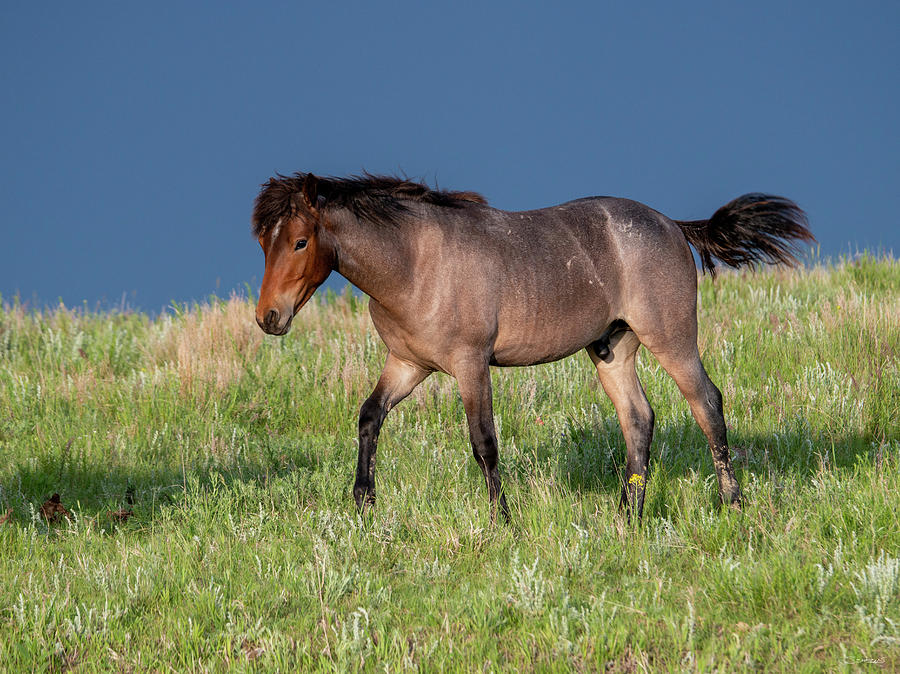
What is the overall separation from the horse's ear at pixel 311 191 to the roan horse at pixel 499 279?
11 mm

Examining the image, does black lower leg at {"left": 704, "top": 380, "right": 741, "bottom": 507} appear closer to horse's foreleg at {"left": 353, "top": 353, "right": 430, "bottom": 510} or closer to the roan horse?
the roan horse

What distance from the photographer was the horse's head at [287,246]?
18.0 feet

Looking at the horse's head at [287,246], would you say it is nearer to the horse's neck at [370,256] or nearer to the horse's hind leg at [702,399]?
the horse's neck at [370,256]

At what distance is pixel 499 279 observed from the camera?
19.7 ft

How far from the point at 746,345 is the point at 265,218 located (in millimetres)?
7052

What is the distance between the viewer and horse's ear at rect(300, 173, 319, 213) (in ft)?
18.0

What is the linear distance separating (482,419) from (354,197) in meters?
1.73

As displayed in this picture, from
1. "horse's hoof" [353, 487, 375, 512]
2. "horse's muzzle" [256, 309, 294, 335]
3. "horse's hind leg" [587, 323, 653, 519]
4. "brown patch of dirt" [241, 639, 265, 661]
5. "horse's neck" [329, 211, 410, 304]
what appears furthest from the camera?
"horse's hind leg" [587, 323, 653, 519]

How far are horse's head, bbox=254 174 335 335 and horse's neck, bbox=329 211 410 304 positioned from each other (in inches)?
7.2

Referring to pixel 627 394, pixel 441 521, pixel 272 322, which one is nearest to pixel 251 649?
pixel 441 521

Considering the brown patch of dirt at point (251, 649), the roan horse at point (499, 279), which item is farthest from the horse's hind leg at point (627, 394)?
the brown patch of dirt at point (251, 649)

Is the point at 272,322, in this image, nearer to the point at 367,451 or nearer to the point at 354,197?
the point at 354,197

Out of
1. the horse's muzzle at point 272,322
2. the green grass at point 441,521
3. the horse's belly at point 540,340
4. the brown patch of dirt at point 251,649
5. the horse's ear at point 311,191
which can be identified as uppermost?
the horse's ear at point 311,191

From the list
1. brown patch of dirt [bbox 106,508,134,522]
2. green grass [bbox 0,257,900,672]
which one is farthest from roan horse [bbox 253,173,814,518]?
brown patch of dirt [bbox 106,508,134,522]
